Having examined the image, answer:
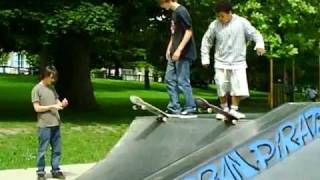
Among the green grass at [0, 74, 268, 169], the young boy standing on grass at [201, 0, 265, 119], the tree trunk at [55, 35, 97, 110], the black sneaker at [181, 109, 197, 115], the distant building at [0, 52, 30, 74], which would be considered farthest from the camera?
the distant building at [0, 52, 30, 74]

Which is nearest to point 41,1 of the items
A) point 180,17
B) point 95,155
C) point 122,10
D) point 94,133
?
point 122,10

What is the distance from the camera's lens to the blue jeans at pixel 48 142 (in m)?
10.6

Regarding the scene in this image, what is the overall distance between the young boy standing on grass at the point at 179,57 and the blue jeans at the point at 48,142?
215 cm

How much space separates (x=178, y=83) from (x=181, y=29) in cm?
73

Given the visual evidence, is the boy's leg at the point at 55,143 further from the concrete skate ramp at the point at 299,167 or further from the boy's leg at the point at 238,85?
the concrete skate ramp at the point at 299,167

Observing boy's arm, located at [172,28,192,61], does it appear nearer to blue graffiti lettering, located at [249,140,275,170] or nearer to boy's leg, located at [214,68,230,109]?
boy's leg, located at [214,68,230,109]

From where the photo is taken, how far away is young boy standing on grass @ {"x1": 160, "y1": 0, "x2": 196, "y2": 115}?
9312mm

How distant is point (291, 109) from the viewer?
20.2 ft

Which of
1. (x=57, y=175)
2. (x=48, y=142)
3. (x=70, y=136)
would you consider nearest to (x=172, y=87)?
(x=48, y=142)

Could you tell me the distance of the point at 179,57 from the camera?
30.8 ft

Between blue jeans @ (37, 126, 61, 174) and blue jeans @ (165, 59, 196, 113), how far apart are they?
215 cm

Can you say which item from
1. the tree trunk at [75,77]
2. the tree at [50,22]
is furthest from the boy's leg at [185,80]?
the tree trunk at [75,77]

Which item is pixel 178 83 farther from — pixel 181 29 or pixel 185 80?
pixel 181 29

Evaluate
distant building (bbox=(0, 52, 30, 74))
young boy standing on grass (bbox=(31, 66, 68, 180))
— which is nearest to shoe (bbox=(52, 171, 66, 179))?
young boy standing on grass (bbox=(31, 66, 68, 180))
